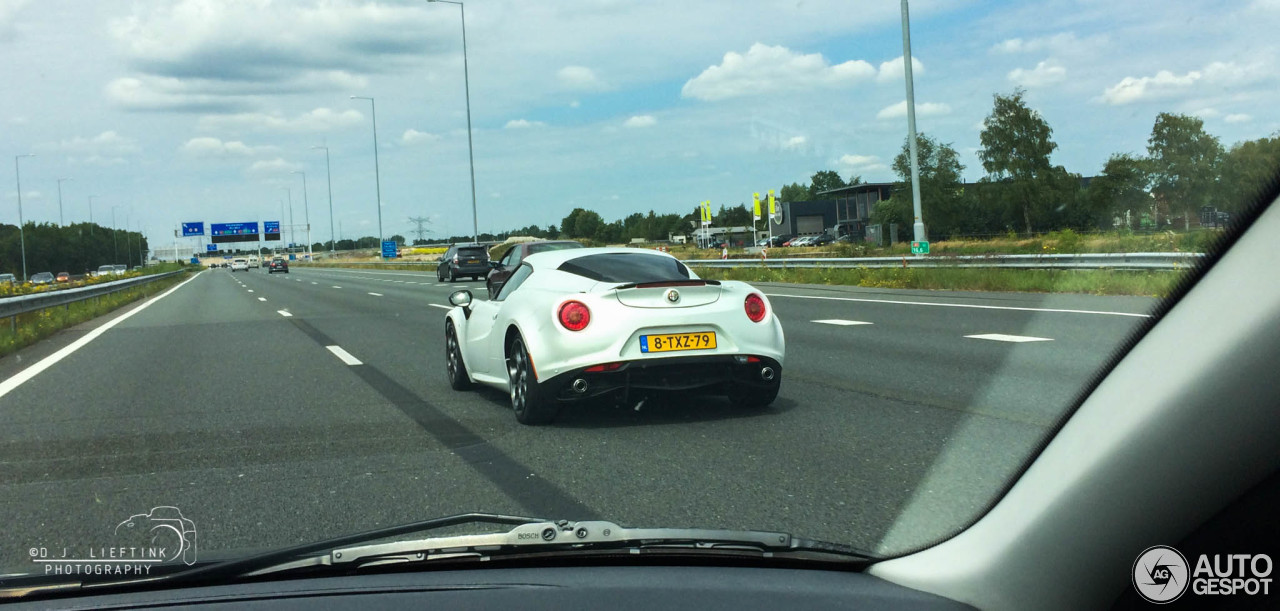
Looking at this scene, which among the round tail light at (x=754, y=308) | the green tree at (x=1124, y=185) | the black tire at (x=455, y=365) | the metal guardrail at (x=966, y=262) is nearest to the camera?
the green tree at (x=1124, y=185)

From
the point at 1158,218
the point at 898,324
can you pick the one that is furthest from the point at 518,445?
the point at 898,324

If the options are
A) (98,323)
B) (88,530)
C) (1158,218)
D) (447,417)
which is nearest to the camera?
(1158,218)

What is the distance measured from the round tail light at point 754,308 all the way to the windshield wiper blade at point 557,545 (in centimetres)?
458

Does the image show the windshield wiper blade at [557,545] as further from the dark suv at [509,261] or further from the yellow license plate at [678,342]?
the dark suv at [509,261]

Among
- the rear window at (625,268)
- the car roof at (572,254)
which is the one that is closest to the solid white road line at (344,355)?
the car roof at (572,254)

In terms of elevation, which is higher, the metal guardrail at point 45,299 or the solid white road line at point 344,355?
the metal guardrail at point 45,299

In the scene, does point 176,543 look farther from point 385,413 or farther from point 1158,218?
point 385,413

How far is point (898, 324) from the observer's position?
46.9 ft

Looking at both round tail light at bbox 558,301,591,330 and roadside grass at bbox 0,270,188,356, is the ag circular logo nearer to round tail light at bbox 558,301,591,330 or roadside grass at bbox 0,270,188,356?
round tail light at bbox 558,301,591,330

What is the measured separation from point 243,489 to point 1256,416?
4950 millimetres

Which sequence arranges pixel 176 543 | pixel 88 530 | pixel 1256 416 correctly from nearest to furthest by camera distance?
pixel 1256 416 < pixel 176 543 < pixel 88 530

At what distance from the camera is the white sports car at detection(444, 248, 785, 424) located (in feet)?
22.5

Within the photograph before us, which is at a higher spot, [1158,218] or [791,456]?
[1158,218]

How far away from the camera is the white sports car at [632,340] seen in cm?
687
